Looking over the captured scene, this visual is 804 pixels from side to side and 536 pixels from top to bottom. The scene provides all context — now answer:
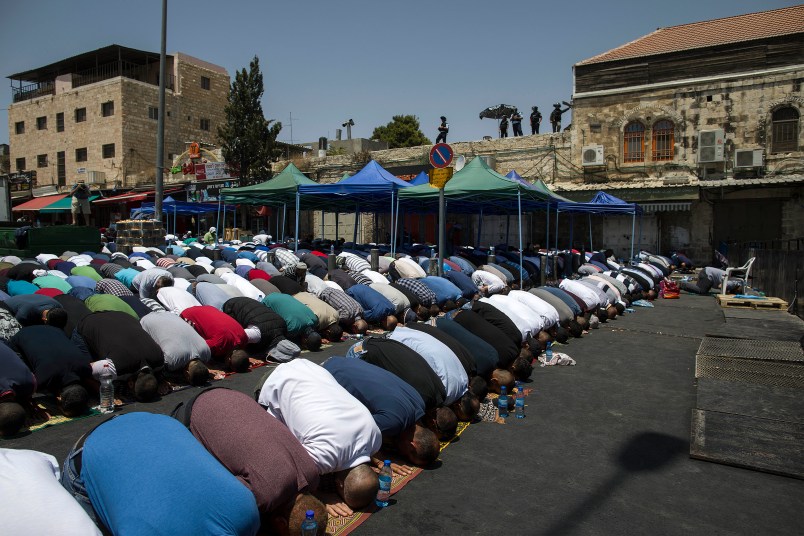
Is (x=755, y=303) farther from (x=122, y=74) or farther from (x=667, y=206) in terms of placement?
(x=122, y=74)

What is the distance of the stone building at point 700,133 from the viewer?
19781 millimetres

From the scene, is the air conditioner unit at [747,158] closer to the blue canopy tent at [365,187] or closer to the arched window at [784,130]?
the arched window at [784,130]

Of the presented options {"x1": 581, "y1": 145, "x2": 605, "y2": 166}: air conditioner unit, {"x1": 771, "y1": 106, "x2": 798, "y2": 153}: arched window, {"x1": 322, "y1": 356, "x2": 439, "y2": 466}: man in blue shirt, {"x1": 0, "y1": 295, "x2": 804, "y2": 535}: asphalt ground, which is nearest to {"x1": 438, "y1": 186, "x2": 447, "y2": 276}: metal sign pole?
{"x1": 0, "y1": 295, "x2": 804, "y2": 535}: asphalt ground

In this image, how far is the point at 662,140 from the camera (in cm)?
2189

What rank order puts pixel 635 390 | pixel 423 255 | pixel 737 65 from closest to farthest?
pixel 635 390, pixel 423 255, pixel 737 65

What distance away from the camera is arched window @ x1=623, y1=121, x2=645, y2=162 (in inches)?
874

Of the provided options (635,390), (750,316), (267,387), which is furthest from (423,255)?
(267,387)

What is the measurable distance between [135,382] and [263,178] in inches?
910

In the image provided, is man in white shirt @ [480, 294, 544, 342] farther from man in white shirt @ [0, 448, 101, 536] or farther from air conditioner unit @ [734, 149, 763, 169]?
air conditioner unit @ [734, 149, 763, 169]

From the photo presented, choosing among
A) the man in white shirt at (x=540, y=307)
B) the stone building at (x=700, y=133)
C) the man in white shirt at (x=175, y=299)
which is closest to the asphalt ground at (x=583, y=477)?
the man in white shirt at (x=175, y=299)

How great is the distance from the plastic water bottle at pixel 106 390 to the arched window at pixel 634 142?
72.0 ft

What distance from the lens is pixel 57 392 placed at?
4852 millimetres

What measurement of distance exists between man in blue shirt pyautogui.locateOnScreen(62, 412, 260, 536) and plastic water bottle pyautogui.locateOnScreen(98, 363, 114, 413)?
7.45 feet

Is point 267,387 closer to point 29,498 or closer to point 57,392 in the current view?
point 29,498
